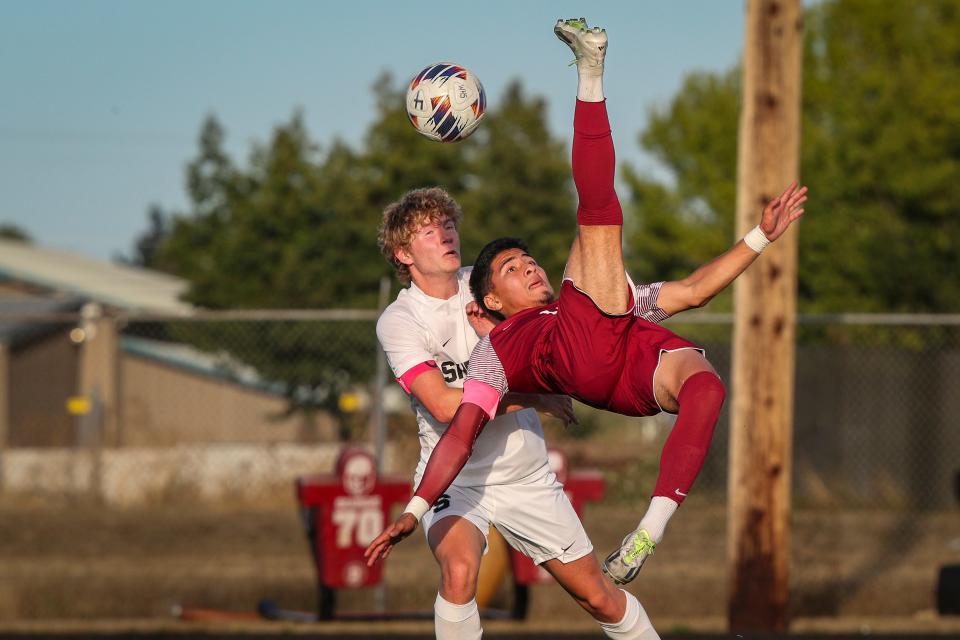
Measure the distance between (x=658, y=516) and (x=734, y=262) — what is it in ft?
3.96

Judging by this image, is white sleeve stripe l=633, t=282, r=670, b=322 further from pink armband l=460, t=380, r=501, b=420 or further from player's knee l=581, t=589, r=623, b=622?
player's knee l=581, t=589, r=623, b=622

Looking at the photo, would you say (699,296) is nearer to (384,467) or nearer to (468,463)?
(468,463)

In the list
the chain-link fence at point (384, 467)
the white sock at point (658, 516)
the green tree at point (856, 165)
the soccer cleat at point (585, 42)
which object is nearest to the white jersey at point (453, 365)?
the white sock at point (658, 516)

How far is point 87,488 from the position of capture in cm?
1376

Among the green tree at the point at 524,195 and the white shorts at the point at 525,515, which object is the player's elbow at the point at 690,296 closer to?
the white shorts at the point at 525,515

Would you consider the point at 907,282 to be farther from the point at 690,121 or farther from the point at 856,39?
the point at 690,121

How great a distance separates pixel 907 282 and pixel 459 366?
16522 millimetres

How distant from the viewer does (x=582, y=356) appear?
468 cm

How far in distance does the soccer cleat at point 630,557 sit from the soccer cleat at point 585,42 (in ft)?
5.34

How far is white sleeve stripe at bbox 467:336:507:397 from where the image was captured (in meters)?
4.88

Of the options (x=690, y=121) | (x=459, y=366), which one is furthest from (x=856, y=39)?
(x=459, y=366)

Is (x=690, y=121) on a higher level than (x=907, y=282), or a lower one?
higher

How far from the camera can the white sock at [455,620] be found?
203 inches

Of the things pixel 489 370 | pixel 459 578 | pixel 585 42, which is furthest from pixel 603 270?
pixel 459 578
